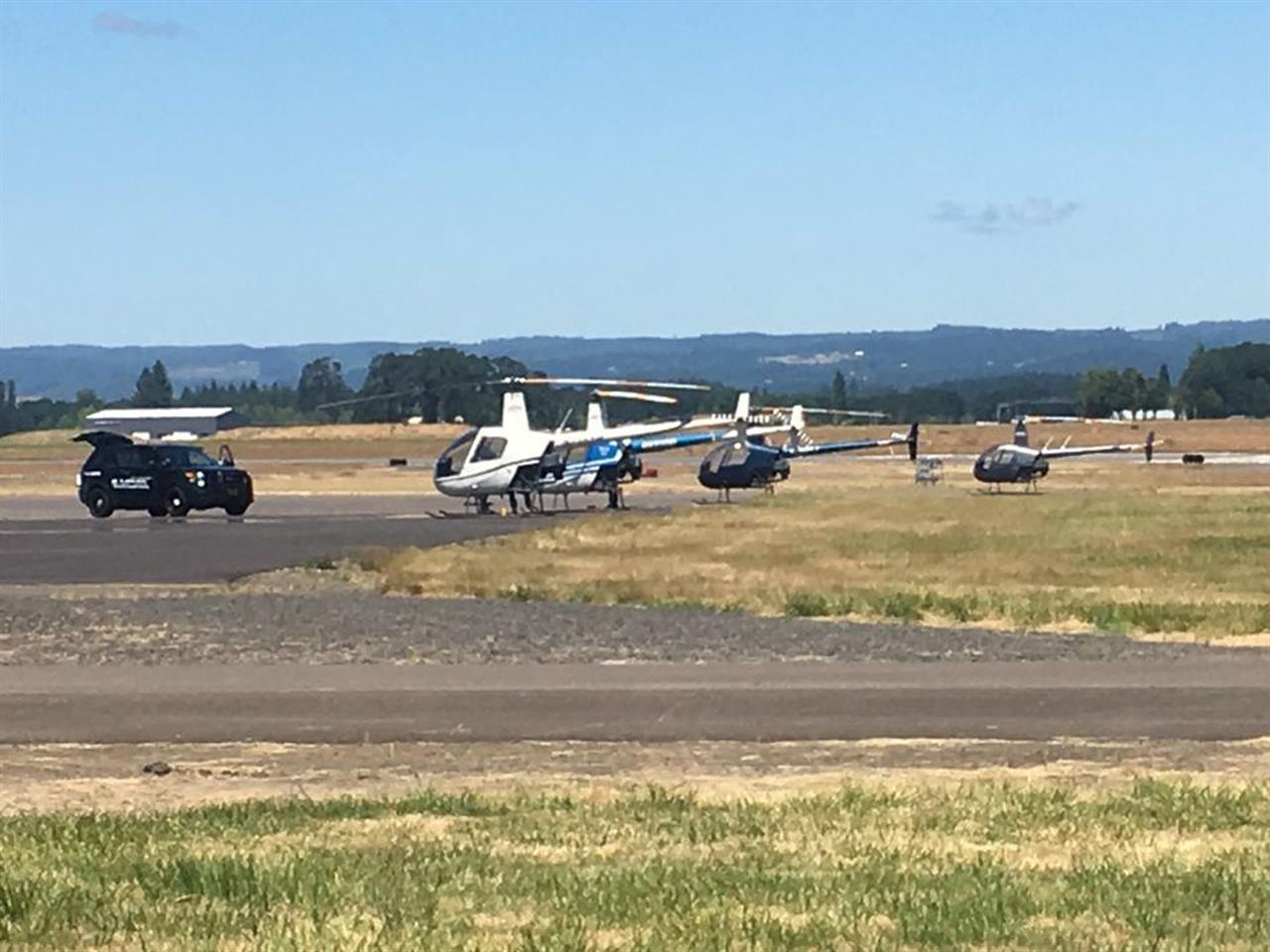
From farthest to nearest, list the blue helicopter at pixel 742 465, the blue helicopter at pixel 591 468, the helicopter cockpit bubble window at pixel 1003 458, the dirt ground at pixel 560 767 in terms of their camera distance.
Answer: the helicopter cockpit bubble window at pixel 1003 458 < the blue helicopter at pixel 742 465 < the blue helicopter at pixel 591 468 < the dirt ground at pixel 560 767

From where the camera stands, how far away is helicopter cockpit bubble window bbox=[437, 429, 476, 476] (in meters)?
60.1

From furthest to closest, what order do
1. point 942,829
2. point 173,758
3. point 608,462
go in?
point 608,462 < point 173,758 < point 942,829

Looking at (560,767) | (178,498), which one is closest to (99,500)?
(178,498)

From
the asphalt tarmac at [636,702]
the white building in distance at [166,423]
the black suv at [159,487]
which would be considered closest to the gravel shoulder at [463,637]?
the asphalt tarmac at [636,702]

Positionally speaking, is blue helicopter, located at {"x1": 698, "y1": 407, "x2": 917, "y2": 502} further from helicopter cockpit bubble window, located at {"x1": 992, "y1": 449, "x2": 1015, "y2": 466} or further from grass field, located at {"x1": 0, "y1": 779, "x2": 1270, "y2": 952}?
grass field, located at {"x1": 0, "y1": 779, "x2": 1270, "y2": 952}

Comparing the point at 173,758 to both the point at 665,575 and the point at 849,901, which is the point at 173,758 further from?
the point at 665,575

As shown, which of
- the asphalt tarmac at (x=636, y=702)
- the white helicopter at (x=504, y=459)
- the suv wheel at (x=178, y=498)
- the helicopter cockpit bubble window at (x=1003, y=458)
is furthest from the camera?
the helicopter cockpit bubble window at (x=1003, y=458)

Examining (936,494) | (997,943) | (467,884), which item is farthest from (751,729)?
(936,494)

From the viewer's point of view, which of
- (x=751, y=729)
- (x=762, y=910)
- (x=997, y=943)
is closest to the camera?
(x=997, y=943)

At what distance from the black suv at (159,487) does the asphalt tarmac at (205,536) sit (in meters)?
0.56

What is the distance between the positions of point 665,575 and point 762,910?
2481cm

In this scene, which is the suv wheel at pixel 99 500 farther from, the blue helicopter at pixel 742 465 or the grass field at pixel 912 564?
the blue helicopter at pixel 742 465

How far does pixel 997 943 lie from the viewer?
8016mm

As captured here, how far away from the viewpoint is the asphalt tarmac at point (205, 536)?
34.0 meters
